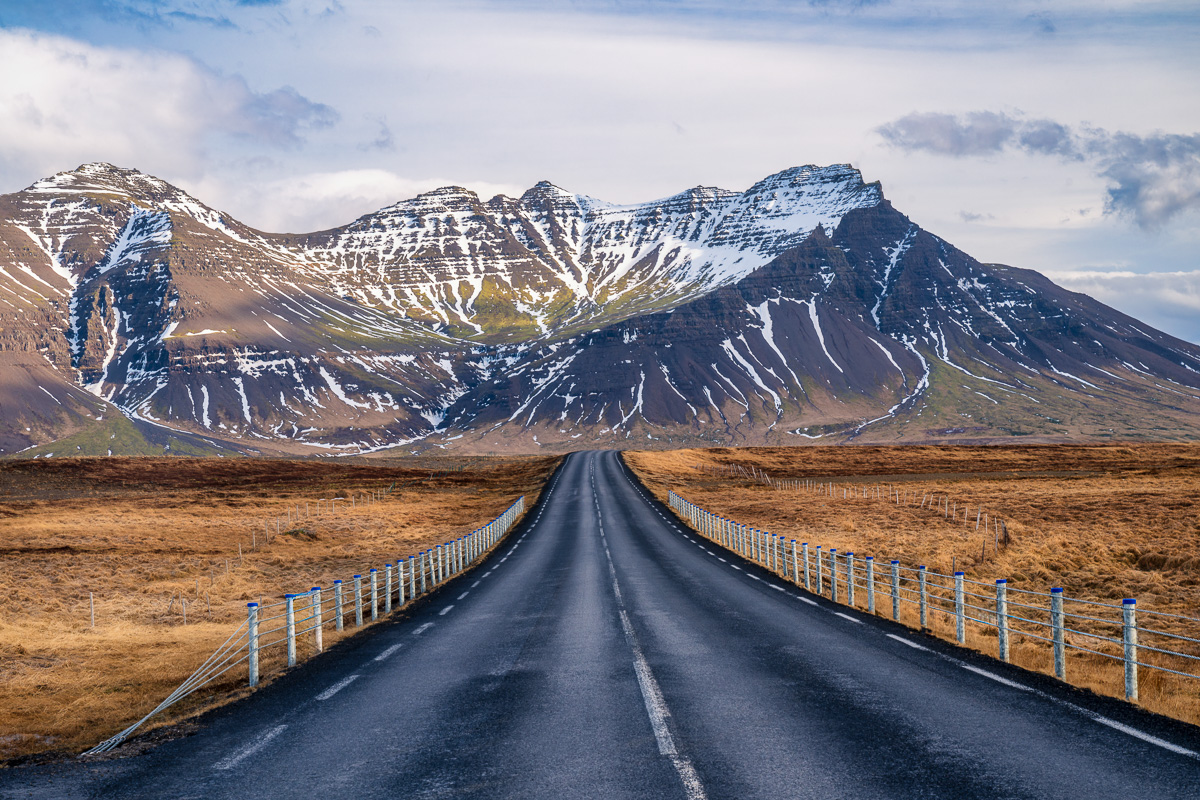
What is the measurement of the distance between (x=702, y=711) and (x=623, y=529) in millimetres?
36425

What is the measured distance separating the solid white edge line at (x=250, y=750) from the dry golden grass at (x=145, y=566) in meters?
2.10

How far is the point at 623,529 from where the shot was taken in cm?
4712

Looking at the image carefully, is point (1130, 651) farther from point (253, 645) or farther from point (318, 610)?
point (318, 610)

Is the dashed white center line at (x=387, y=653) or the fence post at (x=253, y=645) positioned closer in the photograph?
the fence post at (x=253, y=645)

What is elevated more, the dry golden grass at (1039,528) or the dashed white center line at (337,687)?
the dashed white center line at (337,687)

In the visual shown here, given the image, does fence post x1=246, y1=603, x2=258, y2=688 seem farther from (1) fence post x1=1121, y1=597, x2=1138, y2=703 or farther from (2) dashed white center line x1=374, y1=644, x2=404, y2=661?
(1) fence post x1=1121, y1=597, x2=1138, y2=703

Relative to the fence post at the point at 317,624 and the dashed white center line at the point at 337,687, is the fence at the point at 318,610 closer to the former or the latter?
the fence post at the point at 317,624

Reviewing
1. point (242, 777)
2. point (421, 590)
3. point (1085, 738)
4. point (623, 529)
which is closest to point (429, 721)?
point (242, 777)

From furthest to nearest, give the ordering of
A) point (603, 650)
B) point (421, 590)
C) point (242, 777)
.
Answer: point (421, 590), point (603, 650), point (242, 777)

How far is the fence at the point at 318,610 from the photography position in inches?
547

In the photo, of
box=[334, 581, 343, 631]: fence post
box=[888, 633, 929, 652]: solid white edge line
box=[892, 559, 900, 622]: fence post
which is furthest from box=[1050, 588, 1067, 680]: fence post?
box=[334, 581, 343, 631]: fence post

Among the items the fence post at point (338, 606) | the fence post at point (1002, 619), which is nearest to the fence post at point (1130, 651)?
the fence post at point (1002, 619)

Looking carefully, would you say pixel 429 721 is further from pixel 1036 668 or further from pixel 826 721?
pixel 1036 668

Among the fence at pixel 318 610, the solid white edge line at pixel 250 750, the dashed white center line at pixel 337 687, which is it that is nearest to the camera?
the solid white edge line at pixel 250 750
